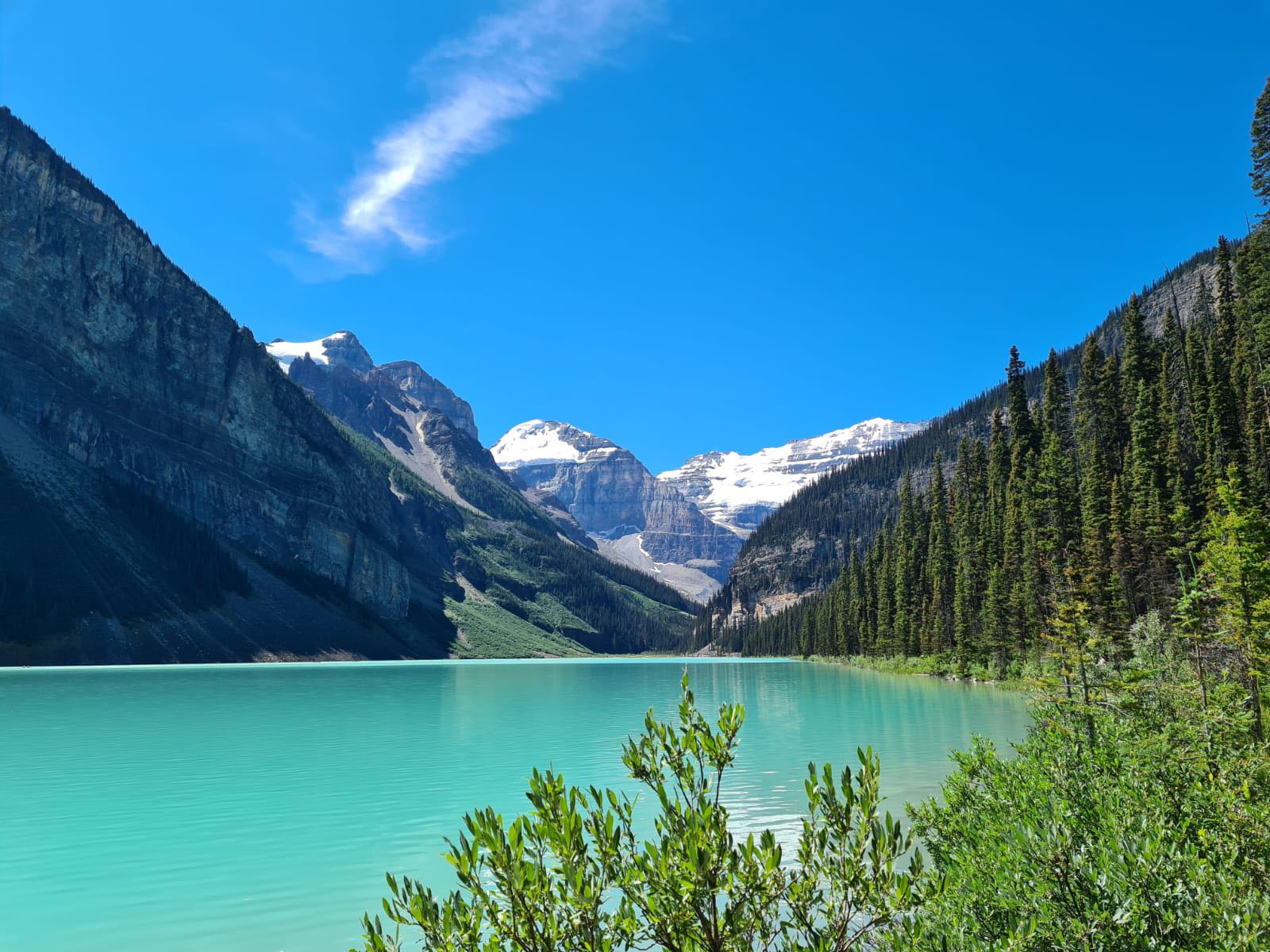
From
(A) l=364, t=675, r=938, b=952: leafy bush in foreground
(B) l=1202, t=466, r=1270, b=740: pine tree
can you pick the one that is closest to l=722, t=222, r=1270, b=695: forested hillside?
(B) l=1202, t=466, r=1270, b=740: pine tree

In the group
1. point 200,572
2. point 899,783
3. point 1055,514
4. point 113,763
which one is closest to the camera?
point 899,783

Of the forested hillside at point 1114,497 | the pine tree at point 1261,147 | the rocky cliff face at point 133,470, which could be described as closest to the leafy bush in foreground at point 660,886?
the forested hillside at point 1114,497

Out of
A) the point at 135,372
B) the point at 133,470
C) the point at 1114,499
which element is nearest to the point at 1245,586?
the point at 1114,499

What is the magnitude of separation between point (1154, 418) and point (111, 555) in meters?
145

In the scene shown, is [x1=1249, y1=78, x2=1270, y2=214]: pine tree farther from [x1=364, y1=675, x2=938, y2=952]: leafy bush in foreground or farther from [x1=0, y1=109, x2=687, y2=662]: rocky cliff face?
[x1=0, y1=109, x2=687, y2=662]: rocky cliff face

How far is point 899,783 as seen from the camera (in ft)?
76.3

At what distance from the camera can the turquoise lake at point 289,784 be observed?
13938mm

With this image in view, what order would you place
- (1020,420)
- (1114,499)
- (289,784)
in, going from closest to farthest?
(289,784) → (1114,499) → (1020,420)

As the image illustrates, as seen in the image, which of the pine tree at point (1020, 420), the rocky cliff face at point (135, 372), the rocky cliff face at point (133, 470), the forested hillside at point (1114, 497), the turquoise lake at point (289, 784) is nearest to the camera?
the turquoise lake at point (289, 784)

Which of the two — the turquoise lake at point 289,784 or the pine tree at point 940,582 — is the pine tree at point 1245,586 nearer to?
the turquoise lake at point 289,784

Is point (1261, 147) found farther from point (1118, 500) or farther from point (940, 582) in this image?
point (940, 582)

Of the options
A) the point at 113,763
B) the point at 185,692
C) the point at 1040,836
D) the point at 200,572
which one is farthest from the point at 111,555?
the point at 1040,836

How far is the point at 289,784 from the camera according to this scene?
1005 inches

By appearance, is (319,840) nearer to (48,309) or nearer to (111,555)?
(111,555)
